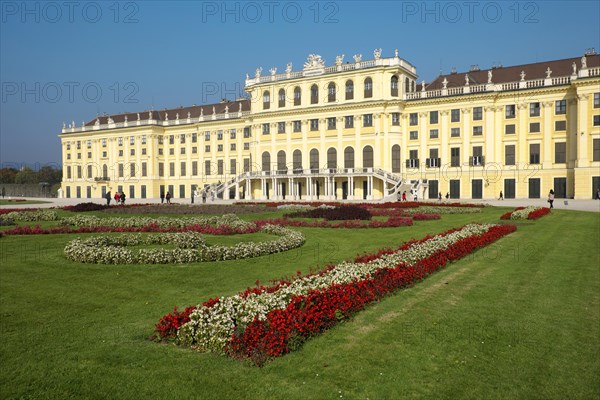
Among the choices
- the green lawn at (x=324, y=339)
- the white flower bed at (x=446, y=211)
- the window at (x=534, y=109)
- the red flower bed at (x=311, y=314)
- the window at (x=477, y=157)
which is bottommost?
the green lawn at (x=324, y=339)

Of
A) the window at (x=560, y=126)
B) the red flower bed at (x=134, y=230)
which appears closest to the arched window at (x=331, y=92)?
the window at (x=560, y=126)

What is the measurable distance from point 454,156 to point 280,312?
202 feet

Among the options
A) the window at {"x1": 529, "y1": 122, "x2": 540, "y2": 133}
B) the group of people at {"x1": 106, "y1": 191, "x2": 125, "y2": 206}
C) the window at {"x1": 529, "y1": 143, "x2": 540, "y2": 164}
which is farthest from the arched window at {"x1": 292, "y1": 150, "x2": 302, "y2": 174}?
the window at {"x1": 529, "y1": 122, "x2": 540, "y2": 133}

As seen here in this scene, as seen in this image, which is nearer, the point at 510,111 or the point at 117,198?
the point at 117,198

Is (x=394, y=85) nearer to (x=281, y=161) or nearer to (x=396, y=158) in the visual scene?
(x=396, y=158)

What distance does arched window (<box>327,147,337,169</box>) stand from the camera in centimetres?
7194

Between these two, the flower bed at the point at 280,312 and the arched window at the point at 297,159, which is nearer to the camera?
the flower bed at the point at 280,312

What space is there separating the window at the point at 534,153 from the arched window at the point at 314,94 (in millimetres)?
30724

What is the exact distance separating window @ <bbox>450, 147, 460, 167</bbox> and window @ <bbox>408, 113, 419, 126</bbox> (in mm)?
6351

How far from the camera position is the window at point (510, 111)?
202 feet

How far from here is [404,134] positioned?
225 ft

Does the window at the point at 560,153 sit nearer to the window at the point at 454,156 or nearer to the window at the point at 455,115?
the window at the point at 454,156

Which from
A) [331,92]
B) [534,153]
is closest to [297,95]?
[331,92]

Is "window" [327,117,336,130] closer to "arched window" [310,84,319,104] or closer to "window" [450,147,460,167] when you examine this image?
"arched window" [310,84,319,104]
